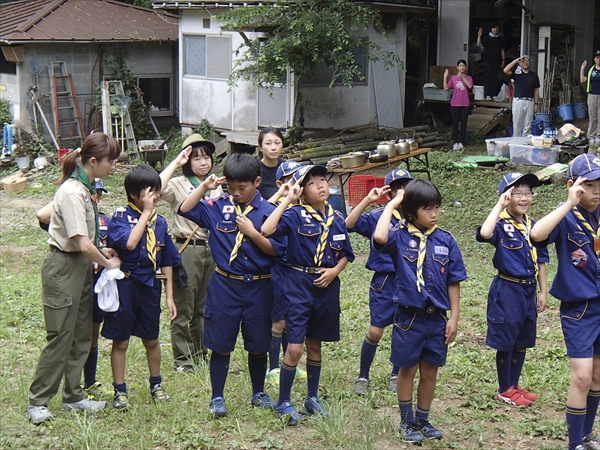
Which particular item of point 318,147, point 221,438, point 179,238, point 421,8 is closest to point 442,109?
point 421,8

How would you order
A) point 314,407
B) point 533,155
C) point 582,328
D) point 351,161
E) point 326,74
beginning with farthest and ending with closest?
1. point 326,74
2. point 533,155
3. point 351,161
4. point 314,407
5. point 582,328

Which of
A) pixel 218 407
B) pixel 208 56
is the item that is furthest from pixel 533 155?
pixel 218 407

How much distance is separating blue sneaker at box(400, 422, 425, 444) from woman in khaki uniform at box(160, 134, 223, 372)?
6.74ft

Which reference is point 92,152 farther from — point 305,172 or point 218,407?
point 218,407

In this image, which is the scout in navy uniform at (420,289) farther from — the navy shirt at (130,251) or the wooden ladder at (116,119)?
the wooden ladder at (116,119)

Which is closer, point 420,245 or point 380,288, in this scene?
point 420,245

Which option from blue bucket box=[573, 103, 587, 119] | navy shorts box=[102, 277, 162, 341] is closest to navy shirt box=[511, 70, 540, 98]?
blue bucket box=[573, 103, 587, 119]

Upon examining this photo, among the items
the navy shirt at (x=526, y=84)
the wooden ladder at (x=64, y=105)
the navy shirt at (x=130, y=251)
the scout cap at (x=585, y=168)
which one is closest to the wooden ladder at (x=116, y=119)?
the wooden ladder at (x=64, y=105)

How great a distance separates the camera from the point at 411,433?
16.9ft

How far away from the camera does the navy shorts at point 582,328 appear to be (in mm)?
4793

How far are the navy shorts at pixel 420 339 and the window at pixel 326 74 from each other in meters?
14.4

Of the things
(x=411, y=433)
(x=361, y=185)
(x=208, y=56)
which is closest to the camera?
(x=411, y=433)

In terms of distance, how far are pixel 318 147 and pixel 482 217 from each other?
4.58 metres

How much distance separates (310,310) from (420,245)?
843 mm
